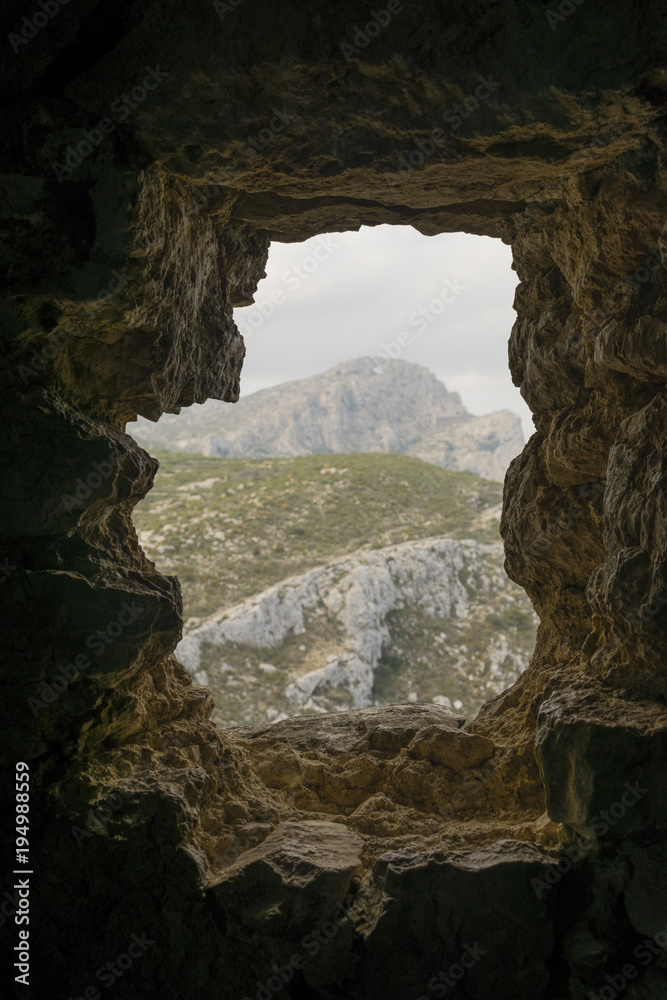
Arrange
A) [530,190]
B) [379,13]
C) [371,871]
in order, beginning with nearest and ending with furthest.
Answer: [379,13]
[371,871]
[530,190]

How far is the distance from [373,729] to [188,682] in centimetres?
183

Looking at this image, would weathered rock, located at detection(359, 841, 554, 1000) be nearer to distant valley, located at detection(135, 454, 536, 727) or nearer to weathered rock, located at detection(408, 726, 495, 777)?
weathered rock, located at detection(408, 726, 495, 777)

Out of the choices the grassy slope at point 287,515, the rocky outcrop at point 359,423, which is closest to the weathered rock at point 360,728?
the grassy slope at point 287,515

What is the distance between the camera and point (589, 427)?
4797 mm

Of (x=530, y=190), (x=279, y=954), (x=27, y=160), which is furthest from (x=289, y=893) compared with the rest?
(x=530, y=190)

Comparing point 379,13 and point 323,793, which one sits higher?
point 379,13

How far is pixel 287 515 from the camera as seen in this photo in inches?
1375

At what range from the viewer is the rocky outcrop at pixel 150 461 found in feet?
11.4

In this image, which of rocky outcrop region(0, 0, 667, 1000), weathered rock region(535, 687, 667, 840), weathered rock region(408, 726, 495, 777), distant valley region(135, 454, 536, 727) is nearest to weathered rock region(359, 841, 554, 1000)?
rocky outcrop region(0, 0, 667, 1000)

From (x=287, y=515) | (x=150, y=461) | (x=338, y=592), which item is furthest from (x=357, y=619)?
(x=150, y=461)

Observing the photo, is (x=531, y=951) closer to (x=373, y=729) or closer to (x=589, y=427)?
(x=373, y=729)

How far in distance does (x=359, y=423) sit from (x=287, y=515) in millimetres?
73260

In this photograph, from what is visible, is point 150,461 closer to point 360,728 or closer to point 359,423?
point 360,728

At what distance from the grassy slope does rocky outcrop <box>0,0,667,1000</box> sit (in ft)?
74.5
